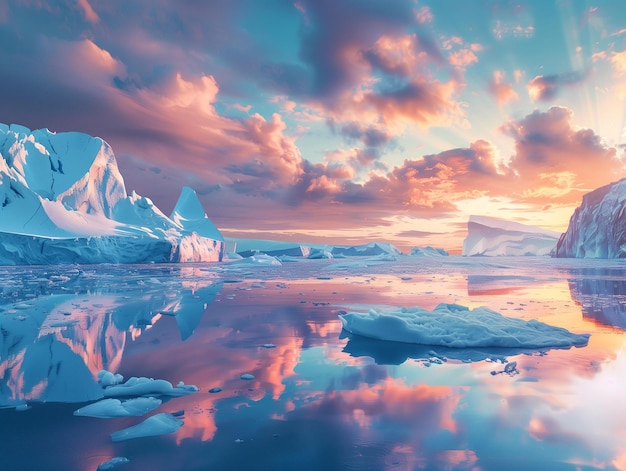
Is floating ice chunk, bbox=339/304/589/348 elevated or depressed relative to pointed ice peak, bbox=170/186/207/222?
depressed

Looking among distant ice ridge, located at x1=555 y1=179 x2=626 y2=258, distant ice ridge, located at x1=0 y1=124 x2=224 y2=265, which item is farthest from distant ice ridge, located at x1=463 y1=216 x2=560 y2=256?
distant ice ridge, located at x1=0 y1=124 x2=224 y2=265

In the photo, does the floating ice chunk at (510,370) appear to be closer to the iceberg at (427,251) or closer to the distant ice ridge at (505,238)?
the distant ice ridge at (505,238)

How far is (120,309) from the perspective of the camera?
34.3 feet

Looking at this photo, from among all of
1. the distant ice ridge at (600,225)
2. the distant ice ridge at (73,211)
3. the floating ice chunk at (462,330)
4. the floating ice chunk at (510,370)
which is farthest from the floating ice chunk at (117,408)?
the distant ice ridge at (600,225)

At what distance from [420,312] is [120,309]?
26.9ft

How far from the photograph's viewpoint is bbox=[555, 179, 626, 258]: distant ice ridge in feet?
174

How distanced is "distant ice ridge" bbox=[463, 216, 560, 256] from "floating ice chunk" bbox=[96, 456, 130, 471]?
108253 millimetres

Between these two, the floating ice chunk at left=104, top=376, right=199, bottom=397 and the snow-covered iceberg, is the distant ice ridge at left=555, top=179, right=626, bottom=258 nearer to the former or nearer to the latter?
the snow-covered iceberg

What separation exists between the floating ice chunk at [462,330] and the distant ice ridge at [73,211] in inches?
1509

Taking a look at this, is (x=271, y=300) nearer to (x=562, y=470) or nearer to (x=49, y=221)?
(x=562, y=470)

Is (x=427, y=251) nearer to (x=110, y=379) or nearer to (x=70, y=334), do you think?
(x=70, y=334)

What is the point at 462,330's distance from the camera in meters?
6.72

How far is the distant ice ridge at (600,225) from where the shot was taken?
53.0 meters

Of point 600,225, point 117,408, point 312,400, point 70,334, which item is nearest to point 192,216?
point 70,334
